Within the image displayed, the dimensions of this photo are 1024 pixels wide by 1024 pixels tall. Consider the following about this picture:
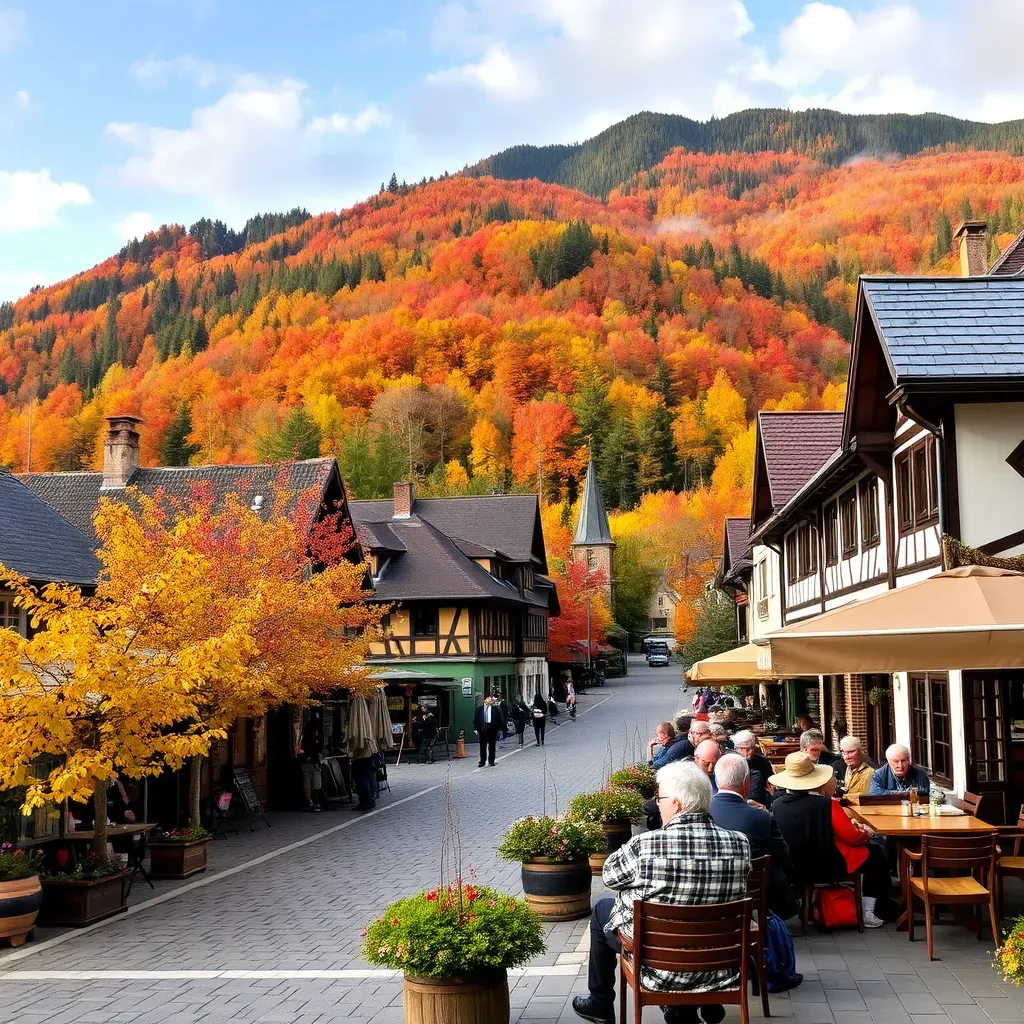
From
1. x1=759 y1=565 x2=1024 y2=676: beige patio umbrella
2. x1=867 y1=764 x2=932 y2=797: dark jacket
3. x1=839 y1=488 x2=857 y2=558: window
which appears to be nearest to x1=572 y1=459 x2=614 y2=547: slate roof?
x1=839 y1=488 x2=857 y2=558: window

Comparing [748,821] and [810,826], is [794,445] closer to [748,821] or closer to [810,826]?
[810,826]

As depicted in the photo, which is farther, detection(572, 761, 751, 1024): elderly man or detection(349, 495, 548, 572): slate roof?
detection(349, 495, 548, 572): slate roof

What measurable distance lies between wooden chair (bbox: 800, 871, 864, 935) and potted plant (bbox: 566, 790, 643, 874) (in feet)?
10.7

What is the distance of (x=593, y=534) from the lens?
304 ft

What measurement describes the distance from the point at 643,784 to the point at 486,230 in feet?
430

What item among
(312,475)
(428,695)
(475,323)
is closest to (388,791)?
(312,475)

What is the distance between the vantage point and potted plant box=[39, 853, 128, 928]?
11047 millimetres

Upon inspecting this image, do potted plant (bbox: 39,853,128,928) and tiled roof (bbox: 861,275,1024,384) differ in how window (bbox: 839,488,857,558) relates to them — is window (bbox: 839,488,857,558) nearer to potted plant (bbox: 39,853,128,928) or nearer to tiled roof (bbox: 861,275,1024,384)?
tiled roof (bbox: 861,275,1024,384)

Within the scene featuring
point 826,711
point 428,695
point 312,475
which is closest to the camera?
point 826,711

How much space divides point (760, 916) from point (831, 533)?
16.0 metres

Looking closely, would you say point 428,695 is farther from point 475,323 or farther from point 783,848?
point 475,323

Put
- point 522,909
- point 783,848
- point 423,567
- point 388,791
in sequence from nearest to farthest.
Result: point 522,909, point 783,848, point 388,791, point 423,567

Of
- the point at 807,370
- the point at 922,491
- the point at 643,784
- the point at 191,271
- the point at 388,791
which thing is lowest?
the point at 388,791

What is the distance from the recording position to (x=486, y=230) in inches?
5512
